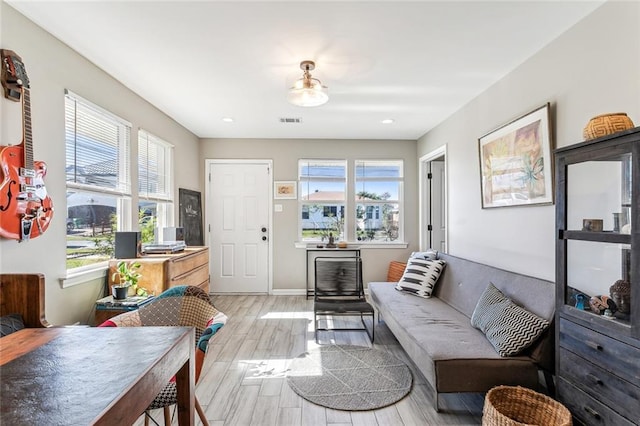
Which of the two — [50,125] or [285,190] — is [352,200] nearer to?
[285,190]

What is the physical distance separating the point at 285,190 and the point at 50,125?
316 cm

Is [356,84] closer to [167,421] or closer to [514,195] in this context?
[514,195]

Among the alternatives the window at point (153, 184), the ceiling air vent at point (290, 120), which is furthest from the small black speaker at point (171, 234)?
the ceiling air vent at point (290, 120)

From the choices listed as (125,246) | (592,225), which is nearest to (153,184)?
(125,246)

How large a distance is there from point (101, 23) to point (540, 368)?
349cm

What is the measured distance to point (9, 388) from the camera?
0.81 metres

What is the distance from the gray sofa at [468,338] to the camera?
195 cm

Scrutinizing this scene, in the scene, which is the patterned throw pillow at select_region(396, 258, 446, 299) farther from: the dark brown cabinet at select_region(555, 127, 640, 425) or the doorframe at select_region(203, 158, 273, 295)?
the doorframe at select_region(203, 158, 273, 295)

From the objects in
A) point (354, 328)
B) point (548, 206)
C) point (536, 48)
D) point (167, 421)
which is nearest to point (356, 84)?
point (536, 48)

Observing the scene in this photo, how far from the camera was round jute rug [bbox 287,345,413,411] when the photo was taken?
218 centimetres

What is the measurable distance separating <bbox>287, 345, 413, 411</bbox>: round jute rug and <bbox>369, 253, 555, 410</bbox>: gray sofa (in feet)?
0.84

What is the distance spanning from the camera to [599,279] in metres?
1.56

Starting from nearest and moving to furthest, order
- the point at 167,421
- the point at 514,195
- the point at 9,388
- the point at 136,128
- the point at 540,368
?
the point at 9,388
the point at 167,421
the point at 540,368
the point at 514,195
the point at 136,128

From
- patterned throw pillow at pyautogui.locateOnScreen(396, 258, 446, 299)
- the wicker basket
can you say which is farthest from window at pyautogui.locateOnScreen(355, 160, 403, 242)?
the wicker basket
